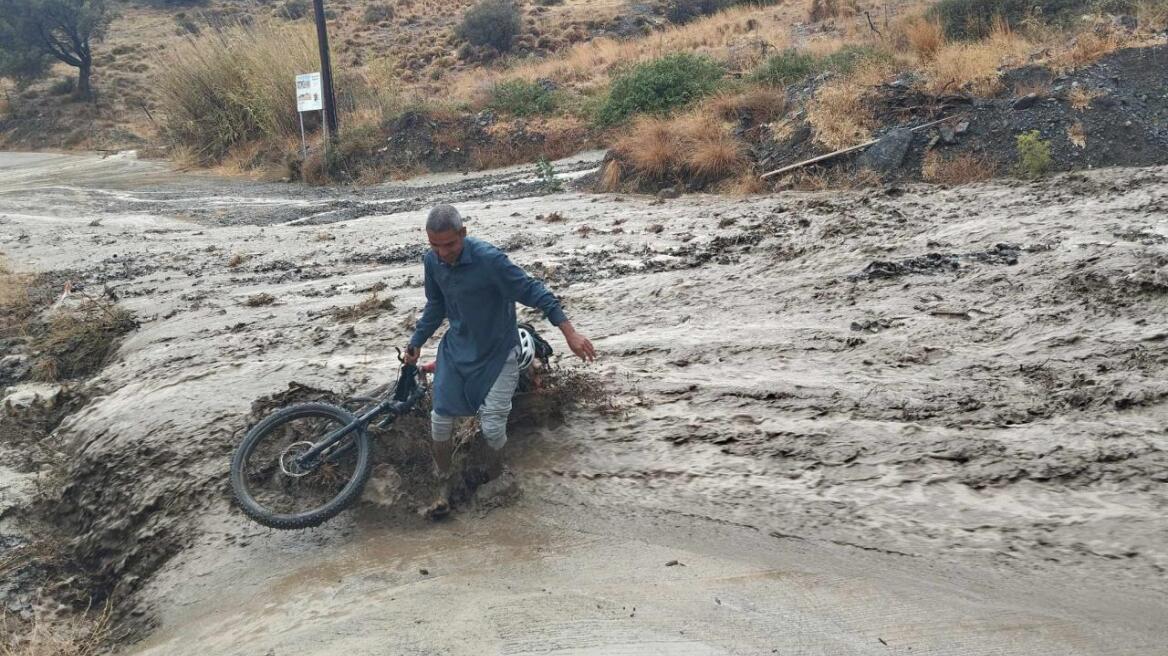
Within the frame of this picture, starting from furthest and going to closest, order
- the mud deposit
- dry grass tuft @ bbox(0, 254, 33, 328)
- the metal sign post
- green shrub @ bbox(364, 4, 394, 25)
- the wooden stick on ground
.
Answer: green shrub @ bbox(364, 4, 394, 25) → the metal sign post → the wooden stick on ground → dry grass tuft @ bbox(0, 254, 33, 328) → the mud deposit

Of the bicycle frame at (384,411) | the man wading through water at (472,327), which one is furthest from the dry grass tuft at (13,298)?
the man wading through water at (472,327)

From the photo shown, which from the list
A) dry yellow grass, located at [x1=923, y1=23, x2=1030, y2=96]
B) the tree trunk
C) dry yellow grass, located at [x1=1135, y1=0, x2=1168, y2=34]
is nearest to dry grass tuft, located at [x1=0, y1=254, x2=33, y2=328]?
dry yellow grass, located at [x1=923, y1=23, x2=1030, y2=96]

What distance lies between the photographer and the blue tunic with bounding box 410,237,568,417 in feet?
13.0

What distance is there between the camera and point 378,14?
4288 centimetres

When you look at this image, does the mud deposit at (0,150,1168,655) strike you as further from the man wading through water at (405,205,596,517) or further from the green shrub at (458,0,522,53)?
the green shrub at (458,0,522,53)

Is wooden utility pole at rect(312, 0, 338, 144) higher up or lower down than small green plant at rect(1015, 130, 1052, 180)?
higher up

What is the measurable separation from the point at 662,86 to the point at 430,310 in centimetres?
1309

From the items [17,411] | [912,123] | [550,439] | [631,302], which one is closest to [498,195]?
[912,123]

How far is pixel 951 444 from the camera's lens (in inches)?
156

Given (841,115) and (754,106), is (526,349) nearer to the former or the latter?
(841,115)

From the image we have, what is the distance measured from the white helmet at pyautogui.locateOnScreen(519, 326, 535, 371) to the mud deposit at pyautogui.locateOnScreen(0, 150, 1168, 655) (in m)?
0.59

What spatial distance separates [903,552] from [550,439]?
2104 millimetres

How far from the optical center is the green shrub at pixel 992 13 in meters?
13.7

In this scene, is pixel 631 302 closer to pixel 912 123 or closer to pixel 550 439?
pixel 550 439
